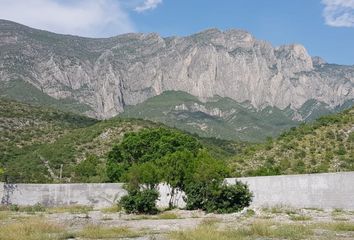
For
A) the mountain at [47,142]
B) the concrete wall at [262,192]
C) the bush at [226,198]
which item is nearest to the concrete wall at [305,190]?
the concrete wall at [262,192]

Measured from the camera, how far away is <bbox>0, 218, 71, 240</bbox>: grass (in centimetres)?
1797

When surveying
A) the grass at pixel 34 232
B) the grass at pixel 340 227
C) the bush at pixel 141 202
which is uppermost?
the bush at pixel 141 202

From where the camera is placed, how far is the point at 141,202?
35.6 meters

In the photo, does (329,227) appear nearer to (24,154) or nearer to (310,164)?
(310,164)

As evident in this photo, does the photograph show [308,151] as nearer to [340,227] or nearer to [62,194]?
[62,194]

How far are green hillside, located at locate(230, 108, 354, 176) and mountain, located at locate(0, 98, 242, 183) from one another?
700 inches

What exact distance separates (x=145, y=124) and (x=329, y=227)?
77.9m

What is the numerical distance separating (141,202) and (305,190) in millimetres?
11247

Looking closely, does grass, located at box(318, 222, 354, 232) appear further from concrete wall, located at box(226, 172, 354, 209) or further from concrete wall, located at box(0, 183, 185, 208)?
concrete wall, located at box(0, 183, 185, 208)

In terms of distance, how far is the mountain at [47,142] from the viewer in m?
68.3

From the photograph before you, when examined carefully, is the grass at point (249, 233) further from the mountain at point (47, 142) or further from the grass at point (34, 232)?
the mountain at point (47, 142)

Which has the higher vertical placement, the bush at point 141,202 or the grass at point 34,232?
the bush at point 141,202

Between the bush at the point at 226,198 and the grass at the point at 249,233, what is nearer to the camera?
the grass at the point at 249,233

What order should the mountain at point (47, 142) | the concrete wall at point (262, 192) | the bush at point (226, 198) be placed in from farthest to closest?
the mountain at point (47, 142)
the bush at point (226, 198)
the concrete wall at point (262, 192)
